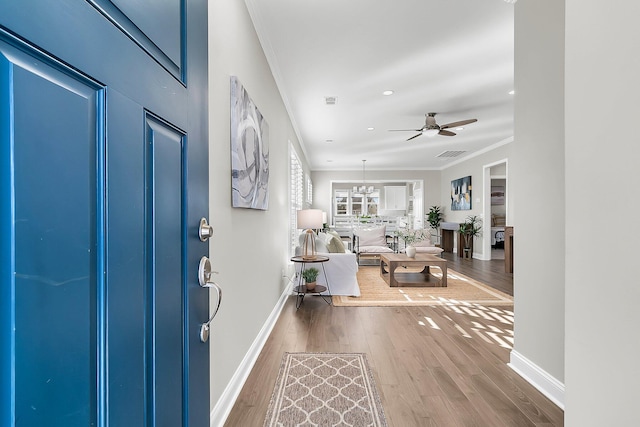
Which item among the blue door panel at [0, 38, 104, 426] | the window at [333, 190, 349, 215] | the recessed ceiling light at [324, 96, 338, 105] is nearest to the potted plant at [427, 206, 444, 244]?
the window at [333, 190, 349, 215]

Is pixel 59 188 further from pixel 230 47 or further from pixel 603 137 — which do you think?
pixel 230 47

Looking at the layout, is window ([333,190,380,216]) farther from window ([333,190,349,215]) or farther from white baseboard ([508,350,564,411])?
white baseboard ([508,350,564,411])

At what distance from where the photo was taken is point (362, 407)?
1.73 meters

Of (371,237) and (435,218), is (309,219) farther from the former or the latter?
(435,218)

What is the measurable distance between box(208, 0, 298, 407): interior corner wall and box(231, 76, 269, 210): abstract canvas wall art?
5cm

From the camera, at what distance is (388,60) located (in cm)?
307

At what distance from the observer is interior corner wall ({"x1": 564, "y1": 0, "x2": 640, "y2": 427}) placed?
0.72 metres

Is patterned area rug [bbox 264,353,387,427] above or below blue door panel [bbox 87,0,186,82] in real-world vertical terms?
below

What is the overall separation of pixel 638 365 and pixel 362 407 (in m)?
1.36

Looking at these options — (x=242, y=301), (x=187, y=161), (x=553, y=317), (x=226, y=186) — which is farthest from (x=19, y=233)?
(x=553, y=317)

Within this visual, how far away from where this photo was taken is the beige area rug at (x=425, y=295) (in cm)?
383

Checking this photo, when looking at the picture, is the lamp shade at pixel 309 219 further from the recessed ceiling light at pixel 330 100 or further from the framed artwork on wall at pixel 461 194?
the framed artwork on wall at pixel 461 194

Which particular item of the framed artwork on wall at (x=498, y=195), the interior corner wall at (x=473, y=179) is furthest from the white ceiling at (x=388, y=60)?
the framed artwork on wall at (x=498, y=195)

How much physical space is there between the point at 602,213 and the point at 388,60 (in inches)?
108
